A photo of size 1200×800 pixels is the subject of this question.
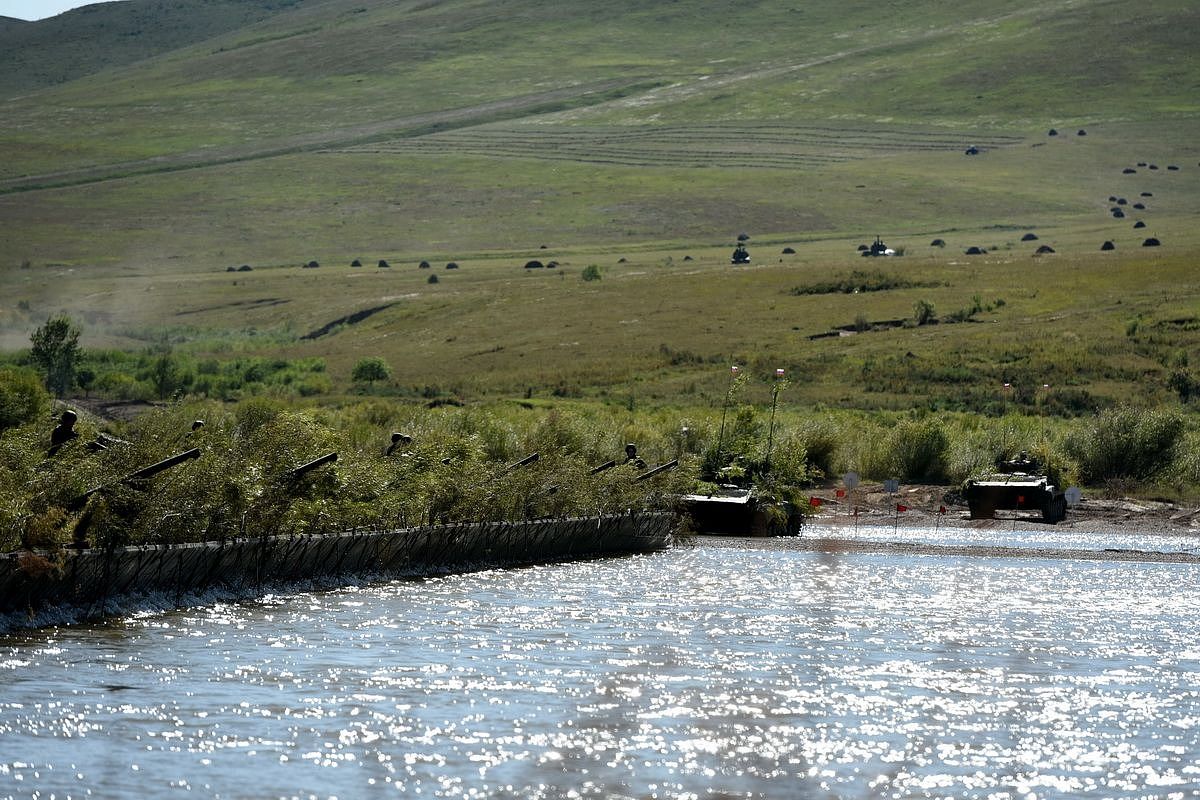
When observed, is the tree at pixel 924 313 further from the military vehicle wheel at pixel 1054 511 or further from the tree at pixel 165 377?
the military vehicle wheel at pixel 1054 511

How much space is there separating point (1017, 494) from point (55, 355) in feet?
178

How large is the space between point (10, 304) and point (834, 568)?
13273 centimetres

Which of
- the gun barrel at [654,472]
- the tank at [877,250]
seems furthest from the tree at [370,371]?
the tank at [877,250]

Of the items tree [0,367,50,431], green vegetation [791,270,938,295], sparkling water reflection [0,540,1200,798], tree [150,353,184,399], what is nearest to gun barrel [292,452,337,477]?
sparkling water reflection [0,540,1200,798]

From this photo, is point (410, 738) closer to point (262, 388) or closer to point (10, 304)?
point (262, 388)

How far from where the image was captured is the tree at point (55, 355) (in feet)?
317

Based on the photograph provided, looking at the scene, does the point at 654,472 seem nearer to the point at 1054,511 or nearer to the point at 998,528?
the point at 998,528

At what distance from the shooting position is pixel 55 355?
3804 inches

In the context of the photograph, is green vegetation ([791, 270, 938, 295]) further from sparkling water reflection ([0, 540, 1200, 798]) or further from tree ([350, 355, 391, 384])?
sparkling water reflection ([0, 540, 1200, 798])

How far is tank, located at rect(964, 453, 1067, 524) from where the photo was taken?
6019 centimetres

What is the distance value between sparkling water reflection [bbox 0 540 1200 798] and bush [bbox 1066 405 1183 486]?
38.0 m

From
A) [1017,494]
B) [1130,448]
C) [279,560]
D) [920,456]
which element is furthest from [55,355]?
[279,560]

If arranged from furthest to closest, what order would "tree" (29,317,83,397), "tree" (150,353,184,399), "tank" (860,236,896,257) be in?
1. "tank" (860,236,896,257)
2. "tree" (150,353,184,399)
3. "tree" (29,317,83,397)

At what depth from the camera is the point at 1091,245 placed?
181500 millimetres
